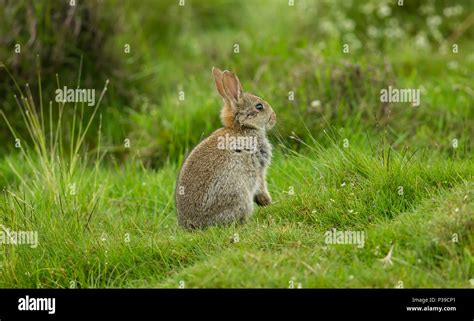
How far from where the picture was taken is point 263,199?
27.4 ft

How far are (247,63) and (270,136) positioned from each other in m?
3.61

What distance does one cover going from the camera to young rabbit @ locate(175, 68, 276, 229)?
25.7ft

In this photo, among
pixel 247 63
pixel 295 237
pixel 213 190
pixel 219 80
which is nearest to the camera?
pixel 295 237

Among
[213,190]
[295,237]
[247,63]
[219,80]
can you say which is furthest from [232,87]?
[247,63]

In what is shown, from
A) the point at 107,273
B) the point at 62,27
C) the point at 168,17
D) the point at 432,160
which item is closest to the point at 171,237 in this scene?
the point at 107,273

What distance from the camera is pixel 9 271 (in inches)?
283

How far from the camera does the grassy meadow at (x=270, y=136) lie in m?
6.80

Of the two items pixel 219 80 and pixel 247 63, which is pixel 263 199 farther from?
pixel 247 63

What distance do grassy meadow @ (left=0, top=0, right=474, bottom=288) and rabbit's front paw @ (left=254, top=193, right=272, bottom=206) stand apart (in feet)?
0.47

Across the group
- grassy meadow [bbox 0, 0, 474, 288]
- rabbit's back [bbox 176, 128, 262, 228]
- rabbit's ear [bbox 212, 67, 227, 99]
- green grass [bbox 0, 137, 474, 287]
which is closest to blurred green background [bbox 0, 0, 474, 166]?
grassy meadow [bbox 0, 0, 474, 288]

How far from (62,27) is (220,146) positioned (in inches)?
180

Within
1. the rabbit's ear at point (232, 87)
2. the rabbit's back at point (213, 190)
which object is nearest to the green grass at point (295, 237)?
the rabbit's back at point (213, 190)

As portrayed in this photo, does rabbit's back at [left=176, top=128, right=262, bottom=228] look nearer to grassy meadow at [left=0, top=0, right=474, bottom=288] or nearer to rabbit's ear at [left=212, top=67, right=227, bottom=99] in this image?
grassy meadow at [left=0, top=0, right=474, bottom=288]
